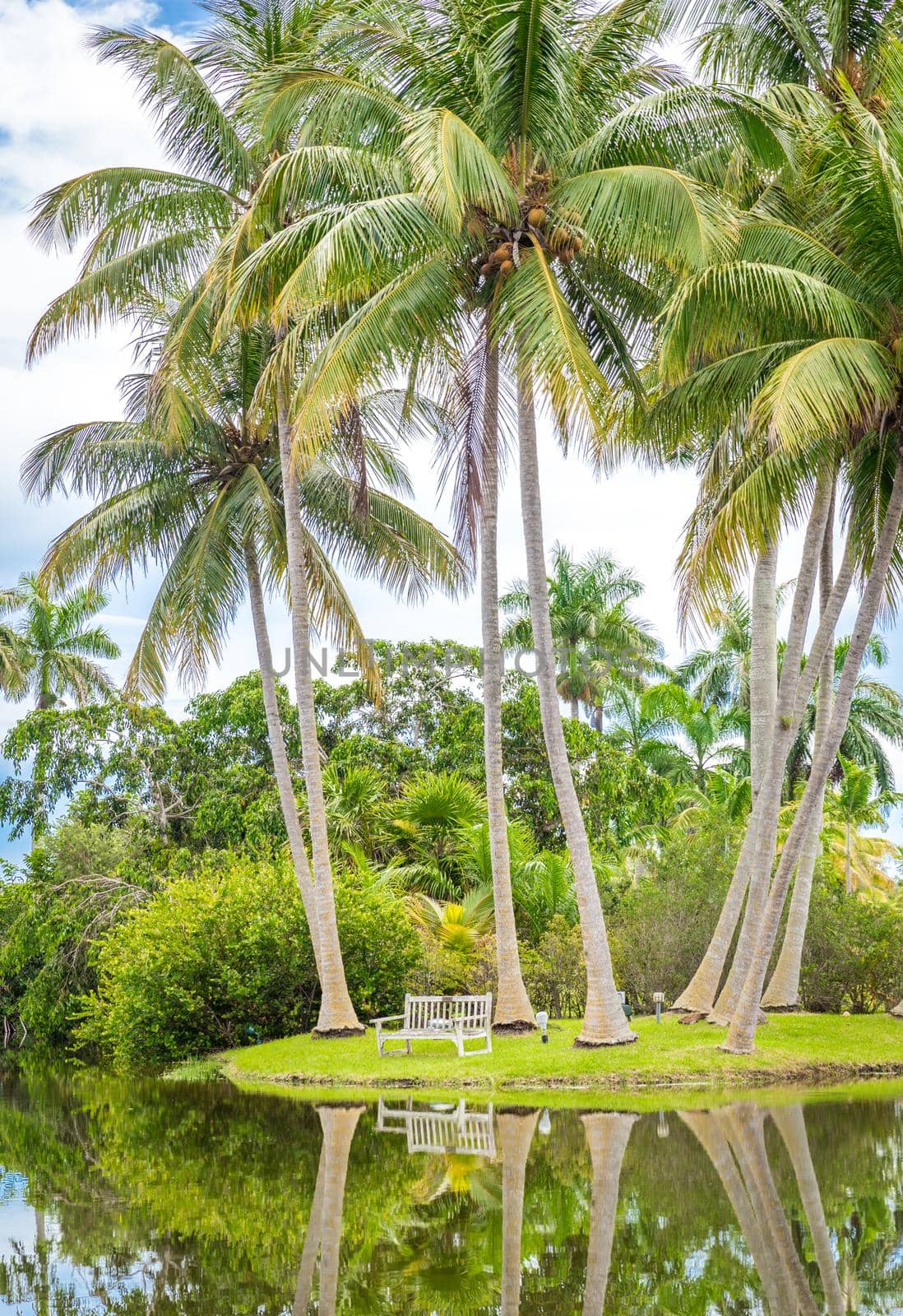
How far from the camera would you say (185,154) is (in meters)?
18.2

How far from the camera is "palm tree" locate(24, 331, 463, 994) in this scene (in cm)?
1925

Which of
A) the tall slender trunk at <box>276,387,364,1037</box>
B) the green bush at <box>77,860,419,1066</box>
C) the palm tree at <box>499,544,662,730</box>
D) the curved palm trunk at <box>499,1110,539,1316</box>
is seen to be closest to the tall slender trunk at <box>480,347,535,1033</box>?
the tall slender trunk at <box>276,387,364,1037</box>

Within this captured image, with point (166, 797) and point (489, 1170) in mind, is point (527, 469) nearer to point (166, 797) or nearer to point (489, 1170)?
point (489, 1170)

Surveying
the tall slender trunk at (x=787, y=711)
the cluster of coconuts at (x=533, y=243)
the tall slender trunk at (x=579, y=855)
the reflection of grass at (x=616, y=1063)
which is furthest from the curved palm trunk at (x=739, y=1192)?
the cluster of coconuts at (x=533, y=243)

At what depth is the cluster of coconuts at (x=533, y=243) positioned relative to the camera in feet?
48.2

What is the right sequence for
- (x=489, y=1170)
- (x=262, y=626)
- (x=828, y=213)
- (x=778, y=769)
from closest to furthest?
(x=489, y=1170)
(x=778, y=769)
(x=828, y=213)
(x=262, y=626)

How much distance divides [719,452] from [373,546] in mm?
5987

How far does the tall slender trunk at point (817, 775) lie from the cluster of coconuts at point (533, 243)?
4.49 m

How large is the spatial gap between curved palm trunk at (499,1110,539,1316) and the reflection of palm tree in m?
0.84

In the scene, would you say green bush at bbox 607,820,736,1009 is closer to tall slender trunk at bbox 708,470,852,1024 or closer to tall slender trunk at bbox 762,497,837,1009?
tall slender trunk at bbox 762,497,837,1009

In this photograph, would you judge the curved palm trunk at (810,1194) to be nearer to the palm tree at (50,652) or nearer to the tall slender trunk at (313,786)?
the tall slender trunk at (313,786)

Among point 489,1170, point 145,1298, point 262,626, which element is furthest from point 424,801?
point 145,1298

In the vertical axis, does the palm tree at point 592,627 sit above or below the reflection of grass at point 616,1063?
above

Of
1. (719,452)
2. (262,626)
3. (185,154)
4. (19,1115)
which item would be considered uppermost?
(185,154)
